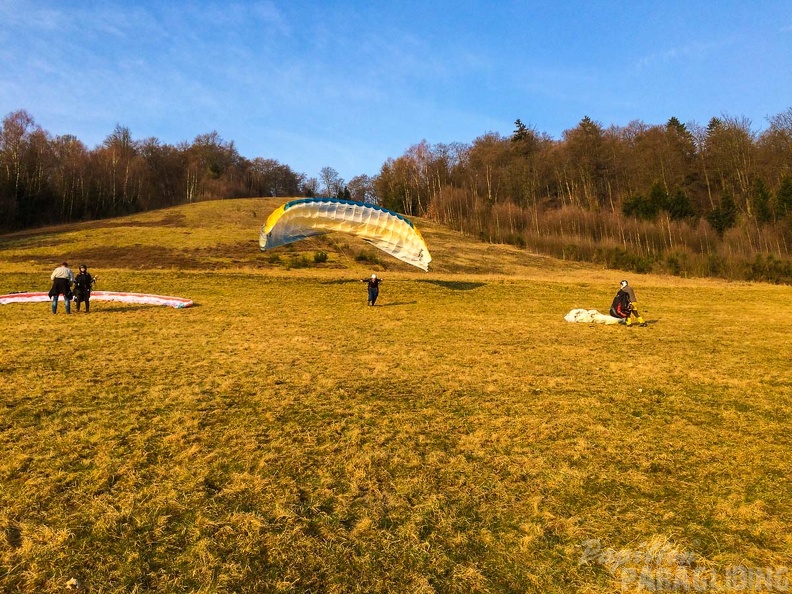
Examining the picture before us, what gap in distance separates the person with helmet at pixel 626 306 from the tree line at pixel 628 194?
37.0 metres

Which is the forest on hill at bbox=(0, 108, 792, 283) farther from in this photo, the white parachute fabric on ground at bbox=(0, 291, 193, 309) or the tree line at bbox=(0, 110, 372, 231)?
the white parachute fabric on ground at bbox=(0, 291, 193, 309)

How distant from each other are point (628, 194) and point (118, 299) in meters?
75.2

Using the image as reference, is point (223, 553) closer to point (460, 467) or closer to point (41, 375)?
point (460, 467)

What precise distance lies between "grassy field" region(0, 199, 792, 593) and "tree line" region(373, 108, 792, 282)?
157ft

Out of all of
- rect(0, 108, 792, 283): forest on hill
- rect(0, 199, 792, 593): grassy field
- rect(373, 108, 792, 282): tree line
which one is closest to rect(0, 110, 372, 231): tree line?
rect(0, 108, 792, 283): forest on hill

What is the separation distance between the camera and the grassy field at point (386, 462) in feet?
12.1

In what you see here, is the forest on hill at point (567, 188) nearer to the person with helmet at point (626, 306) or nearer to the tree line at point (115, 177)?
the tree line at point (115, 177)

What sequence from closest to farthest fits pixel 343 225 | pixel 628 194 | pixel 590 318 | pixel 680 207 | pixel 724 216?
pixel 590 318, pixel 343 225, pixel 724 216, pixel 680 207, pixel 628 194

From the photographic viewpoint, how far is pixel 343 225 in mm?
22547

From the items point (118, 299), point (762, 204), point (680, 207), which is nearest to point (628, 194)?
point (680, 207)

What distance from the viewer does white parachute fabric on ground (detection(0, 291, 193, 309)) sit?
19.0m

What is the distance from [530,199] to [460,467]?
266 ft

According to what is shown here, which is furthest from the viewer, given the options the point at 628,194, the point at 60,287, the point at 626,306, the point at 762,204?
the point at 628,194

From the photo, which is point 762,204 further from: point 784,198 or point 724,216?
point 724,216
